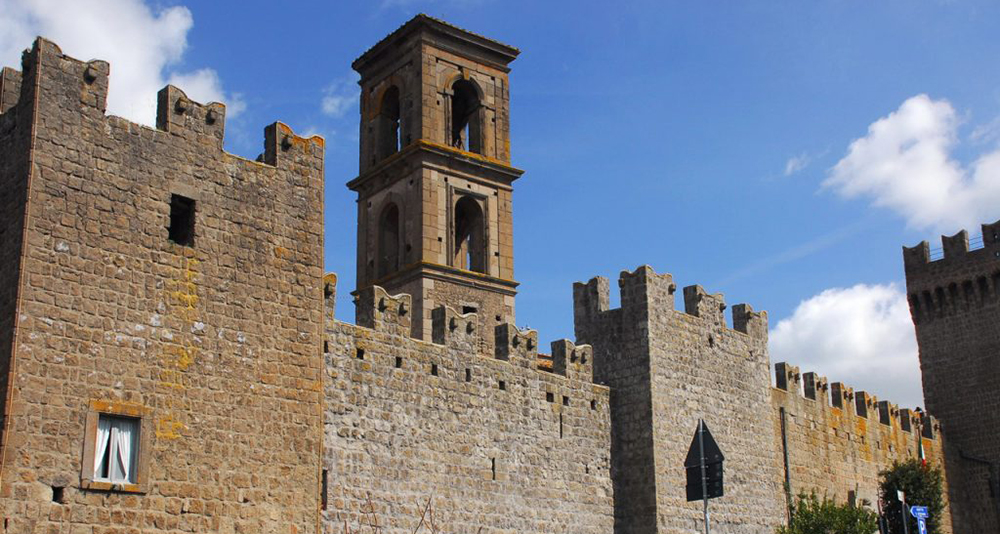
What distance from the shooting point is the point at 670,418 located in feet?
88.4

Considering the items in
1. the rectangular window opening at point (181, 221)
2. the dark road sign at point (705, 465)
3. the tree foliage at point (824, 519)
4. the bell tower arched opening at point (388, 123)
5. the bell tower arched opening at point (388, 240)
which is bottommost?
the tree foliage at point (824, 519)

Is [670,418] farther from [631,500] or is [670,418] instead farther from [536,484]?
[536,484]

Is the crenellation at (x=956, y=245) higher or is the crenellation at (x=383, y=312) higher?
the crenellation at (x=956, y=245)

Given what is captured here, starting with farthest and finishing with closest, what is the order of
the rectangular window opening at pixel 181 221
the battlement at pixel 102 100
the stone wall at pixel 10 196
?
the rectangular window opening at pixel 181 221
the battlement at pixel 102 100
the stone wall at pixel 10 196

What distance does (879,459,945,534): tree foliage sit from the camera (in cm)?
3566

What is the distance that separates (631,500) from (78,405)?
1346 cm

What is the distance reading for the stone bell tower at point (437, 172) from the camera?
3544 cm

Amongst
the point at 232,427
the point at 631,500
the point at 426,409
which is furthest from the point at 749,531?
the point at 232,427

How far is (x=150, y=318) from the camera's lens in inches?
666

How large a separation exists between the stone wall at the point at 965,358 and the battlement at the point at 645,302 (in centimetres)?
1561

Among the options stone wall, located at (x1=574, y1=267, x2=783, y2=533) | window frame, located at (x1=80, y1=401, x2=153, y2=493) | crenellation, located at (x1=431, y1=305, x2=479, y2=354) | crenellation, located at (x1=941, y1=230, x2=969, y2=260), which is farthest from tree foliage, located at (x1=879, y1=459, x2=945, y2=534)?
window frame, located at (x1=80, y1=401, x2=153, y2=493)

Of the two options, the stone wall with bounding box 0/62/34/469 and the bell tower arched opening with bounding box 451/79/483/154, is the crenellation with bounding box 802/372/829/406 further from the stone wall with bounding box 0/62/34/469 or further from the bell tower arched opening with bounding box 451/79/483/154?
the stone wall with bounding box 0/62/34/469

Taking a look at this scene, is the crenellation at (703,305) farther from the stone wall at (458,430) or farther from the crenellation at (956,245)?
the crenellation at (956,245)

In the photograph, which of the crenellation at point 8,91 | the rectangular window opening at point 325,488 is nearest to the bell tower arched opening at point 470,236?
the rectangular window opening at point 325,488
